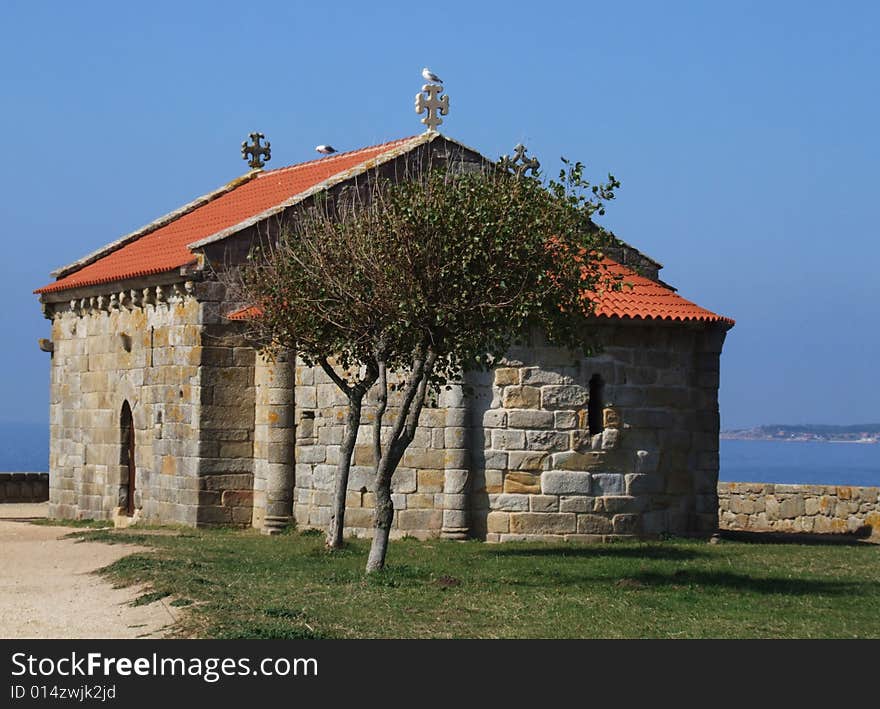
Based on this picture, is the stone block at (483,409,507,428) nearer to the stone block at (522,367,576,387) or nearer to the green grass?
the stone block at (522,367,576,387)

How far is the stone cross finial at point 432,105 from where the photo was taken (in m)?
27.6

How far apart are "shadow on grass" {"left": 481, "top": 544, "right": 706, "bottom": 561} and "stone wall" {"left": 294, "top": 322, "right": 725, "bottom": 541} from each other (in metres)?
0.80

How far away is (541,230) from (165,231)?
16.5m

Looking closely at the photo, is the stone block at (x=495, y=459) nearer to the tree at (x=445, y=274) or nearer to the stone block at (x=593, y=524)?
the stone block at (x=593, y=524)

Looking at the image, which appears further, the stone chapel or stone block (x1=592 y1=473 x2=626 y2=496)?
stone block (x1=592 y1=473 x2=626 y2=496)

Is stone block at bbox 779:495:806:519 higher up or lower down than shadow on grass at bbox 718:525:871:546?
higher up

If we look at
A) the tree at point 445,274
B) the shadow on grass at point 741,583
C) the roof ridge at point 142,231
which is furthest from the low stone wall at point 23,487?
the shadow on grass at point 741,583

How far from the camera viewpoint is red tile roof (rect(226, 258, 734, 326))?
942 inches

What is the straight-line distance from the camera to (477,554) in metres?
21.6

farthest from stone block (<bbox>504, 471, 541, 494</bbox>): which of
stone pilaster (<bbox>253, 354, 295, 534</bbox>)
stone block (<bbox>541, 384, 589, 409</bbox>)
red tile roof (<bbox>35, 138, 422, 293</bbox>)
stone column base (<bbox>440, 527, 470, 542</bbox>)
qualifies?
red tile roof (<bbox>35, 138, 422, 293</bbox>)

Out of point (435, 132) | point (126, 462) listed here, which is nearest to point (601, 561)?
point (435, 132)

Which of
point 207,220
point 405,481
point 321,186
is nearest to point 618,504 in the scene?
point 405,481

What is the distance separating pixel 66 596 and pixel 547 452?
8.65 meters

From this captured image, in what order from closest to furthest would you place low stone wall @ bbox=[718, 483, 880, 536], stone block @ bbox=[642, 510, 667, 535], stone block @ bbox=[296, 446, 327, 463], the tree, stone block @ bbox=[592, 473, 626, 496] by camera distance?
the tree → stone block @ bbox=[592, 473, 626, 496] → stone block @ bbox=[642, 510, 667, 535] → stone block @ bbox=[296, 446, 327, 463] → low stone wall @ bbox=[718, 483, 880, 536]
